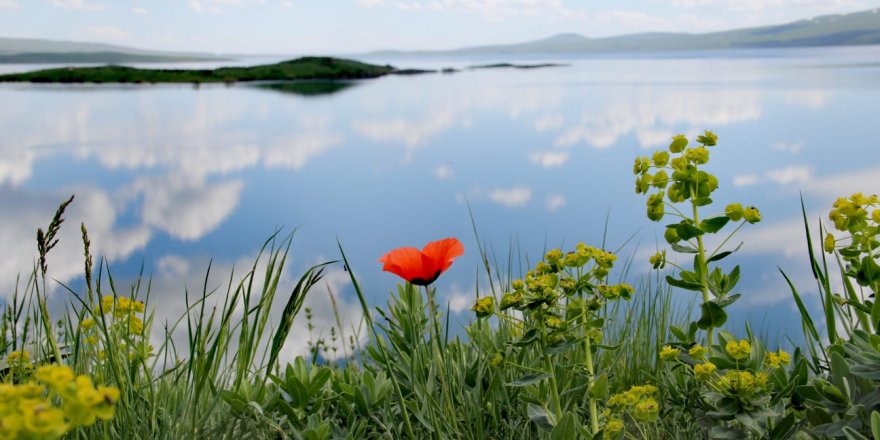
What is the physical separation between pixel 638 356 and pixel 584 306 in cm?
96

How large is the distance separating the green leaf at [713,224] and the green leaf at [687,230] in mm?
24

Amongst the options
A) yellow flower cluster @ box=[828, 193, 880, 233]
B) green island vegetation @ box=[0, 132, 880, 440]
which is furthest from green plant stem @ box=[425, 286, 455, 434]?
yellow flower cluster @ box=[828, 193, 880, 233]

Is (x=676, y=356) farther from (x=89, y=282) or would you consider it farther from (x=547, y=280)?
(x=89, y=282)

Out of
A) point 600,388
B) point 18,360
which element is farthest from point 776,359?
point 18,360

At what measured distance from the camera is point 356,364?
2.89 metres

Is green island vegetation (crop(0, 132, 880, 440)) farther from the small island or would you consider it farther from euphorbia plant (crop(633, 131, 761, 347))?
the small island

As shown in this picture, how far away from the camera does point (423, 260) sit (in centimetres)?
175

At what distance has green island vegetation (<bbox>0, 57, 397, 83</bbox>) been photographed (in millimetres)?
23319

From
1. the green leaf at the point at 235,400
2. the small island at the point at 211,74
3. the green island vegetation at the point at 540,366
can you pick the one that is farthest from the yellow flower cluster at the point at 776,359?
the small island at the point at 211,74

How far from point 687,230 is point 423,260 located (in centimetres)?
74

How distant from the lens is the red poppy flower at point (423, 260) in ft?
5.71

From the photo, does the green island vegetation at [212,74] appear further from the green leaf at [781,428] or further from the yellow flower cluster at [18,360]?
the green leaf at [781,428]

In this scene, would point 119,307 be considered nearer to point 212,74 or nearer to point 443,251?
point 443,251

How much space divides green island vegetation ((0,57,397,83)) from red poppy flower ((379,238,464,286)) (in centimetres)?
2242
